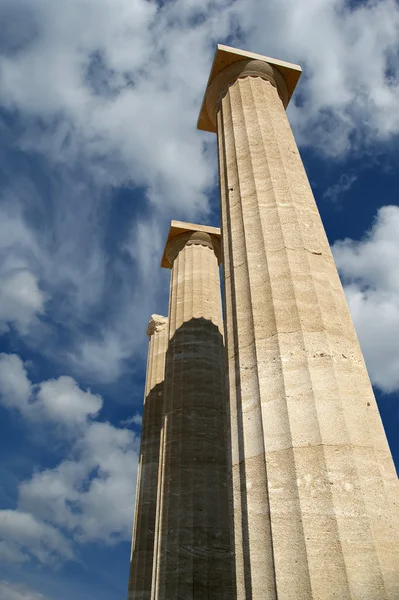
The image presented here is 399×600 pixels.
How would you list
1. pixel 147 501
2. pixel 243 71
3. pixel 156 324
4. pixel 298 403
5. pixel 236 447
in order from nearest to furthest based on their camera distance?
pixel 298 403, pixel 236 447, pixel 243 71, pixel 147 501, pixel 156 324

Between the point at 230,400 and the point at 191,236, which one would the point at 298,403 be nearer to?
the point at 230,400

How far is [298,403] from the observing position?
11594 millimetres

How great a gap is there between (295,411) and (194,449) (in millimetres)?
13081

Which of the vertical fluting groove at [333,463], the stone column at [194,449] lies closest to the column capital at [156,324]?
the stone column at [194,449]

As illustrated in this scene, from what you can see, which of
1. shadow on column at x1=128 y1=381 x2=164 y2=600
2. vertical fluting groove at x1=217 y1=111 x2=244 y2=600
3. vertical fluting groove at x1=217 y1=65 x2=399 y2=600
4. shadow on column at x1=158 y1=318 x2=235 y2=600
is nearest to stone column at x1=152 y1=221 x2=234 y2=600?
shadow on column at x1=158 y1=318 x2=235 y2=600

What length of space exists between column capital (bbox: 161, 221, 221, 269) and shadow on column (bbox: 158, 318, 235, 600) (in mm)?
7406

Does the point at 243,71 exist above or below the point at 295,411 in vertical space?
above

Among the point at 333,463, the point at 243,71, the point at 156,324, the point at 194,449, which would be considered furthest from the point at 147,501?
the point at 243,71

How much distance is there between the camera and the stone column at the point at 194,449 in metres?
20.3

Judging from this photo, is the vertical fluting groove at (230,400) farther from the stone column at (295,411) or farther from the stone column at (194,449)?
the stone column at (194,449)

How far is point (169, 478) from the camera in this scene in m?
23.0

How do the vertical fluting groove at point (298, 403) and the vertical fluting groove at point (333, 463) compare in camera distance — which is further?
the vertical fluting groove at point (298, 403)

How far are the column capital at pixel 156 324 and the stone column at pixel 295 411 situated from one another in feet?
83.8

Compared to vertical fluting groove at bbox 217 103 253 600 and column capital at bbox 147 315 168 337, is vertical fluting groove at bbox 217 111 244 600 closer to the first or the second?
vertical fluting groove at bbox 217 103 253 600
